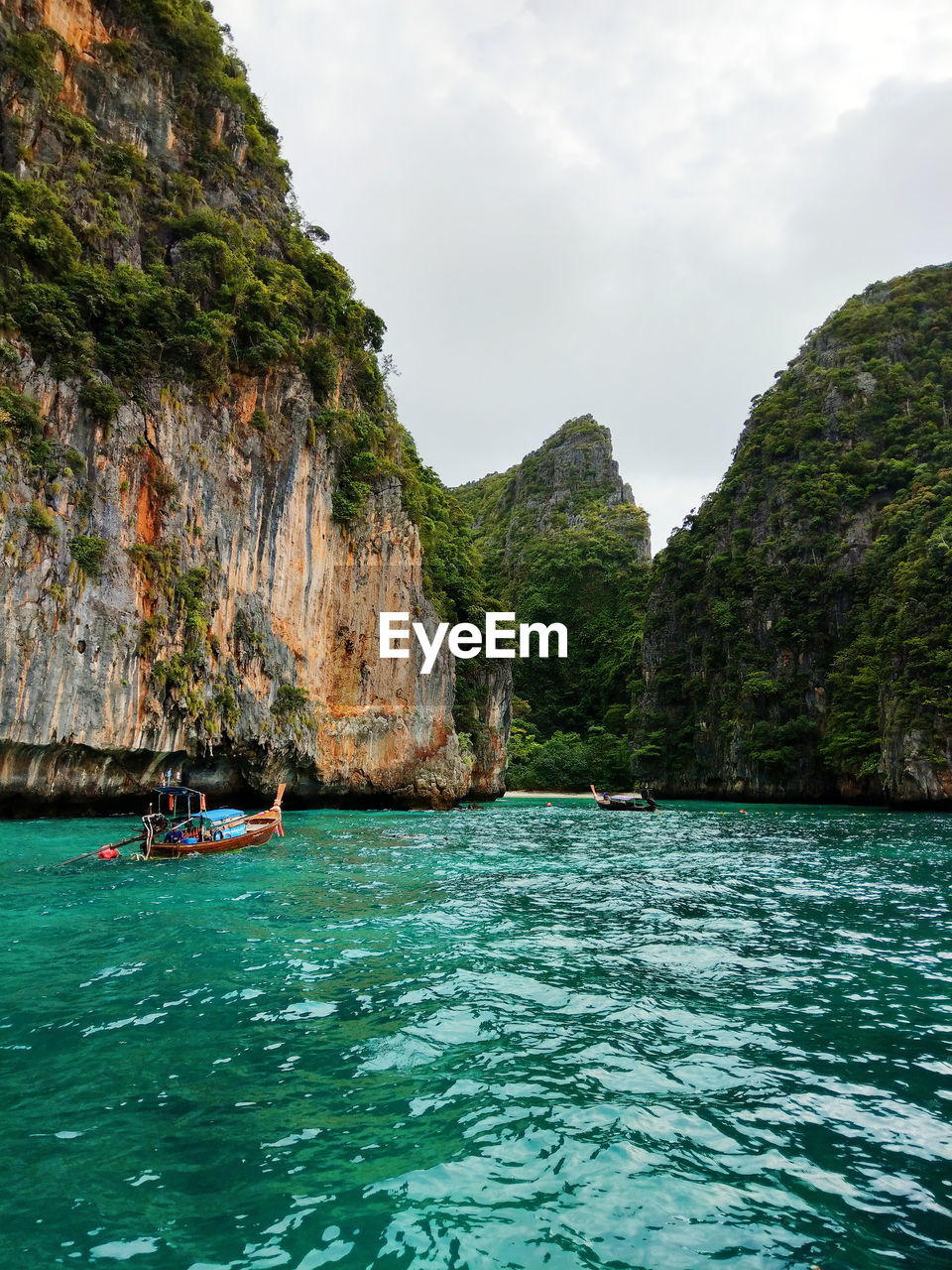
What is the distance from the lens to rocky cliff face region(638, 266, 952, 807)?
35844 mm

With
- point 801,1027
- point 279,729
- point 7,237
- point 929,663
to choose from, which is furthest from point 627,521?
point 801,1027

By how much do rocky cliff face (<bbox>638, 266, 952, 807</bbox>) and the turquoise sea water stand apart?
28.6m

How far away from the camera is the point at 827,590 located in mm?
48000

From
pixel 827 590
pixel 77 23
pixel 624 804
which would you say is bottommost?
pixel 624 804

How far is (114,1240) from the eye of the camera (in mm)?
3387

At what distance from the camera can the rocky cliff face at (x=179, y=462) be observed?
1995 cm

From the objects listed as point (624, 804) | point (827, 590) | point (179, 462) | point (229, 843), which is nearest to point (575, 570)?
point (827, 590)

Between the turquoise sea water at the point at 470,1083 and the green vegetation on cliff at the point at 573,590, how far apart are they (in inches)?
2010

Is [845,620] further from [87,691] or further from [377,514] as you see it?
[87,691]

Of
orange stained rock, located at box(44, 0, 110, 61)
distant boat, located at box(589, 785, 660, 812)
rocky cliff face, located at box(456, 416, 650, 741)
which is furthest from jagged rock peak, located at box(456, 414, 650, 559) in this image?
orange stained rock, located at box(44, 0, 110, 61)

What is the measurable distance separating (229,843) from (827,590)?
4340 centimetres

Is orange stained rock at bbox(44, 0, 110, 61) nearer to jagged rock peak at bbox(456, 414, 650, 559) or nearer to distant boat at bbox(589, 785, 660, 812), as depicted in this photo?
distant boat at bbox(589, 785, 660, 812)
